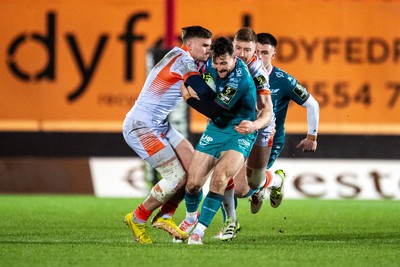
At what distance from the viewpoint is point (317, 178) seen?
15.9 meters

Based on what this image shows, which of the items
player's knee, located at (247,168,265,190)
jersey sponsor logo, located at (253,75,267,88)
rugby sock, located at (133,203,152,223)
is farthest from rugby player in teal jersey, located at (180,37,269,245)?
player's knee, located at (247,168,265,190)

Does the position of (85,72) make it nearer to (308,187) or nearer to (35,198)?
(35,198)

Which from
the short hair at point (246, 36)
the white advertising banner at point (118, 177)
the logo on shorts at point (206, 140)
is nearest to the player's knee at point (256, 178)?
the short hair at point (246, 36)

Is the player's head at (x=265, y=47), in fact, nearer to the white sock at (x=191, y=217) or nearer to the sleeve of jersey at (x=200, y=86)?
the sleeve of jersey at (x=200, y=86)

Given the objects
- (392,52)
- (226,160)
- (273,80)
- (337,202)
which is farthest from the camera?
(392,52)

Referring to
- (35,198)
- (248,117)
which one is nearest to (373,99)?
(35,198)

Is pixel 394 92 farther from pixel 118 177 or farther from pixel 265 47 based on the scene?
pixel 265 47

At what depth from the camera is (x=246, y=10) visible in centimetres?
1692

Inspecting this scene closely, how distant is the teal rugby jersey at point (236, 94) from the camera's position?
31.1 ft

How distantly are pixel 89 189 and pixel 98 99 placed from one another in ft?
5.42

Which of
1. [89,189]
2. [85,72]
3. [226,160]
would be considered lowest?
[89,189]

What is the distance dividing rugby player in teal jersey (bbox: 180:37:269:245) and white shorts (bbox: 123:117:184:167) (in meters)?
0.30

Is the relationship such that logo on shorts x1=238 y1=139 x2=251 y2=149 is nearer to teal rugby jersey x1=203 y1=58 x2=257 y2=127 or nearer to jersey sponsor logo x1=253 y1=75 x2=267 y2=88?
teal rugby jersey x1=203 y1=58 x2=257 y2=127

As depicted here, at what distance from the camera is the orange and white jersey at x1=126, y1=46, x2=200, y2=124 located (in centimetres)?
974
